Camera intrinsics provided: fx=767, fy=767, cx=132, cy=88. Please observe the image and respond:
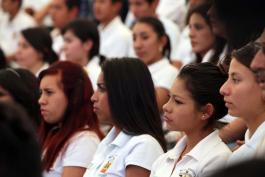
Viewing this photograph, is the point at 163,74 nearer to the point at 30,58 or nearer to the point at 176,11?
the point at 30,58

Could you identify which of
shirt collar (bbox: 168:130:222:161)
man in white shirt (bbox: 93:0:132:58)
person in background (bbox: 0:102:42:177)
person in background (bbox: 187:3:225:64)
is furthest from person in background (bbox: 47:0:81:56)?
person in background (bbox: 0:102:42:177)

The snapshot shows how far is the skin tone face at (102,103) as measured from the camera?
3.37m

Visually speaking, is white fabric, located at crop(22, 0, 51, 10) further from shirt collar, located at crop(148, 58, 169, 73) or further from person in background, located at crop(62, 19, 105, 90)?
shirt collar, located at crop(148, 58, 169, 73)

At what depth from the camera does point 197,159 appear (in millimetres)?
2820

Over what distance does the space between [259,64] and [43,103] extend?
1.53 meters

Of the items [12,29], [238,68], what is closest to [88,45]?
[12,29]

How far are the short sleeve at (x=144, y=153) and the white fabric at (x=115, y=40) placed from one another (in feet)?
9.43

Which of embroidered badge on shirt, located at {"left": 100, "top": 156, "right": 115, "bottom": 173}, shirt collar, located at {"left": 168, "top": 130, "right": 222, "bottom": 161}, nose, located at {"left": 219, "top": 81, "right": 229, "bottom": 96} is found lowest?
embroidered badge on shirt, located at {"left": 100, "top": 156, "right": 115, "bottom": 173}

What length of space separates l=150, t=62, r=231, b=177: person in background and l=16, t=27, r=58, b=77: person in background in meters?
2.98

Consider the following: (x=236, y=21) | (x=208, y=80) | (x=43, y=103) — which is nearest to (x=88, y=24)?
(x=43, y=103)

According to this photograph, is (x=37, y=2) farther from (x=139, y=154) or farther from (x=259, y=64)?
(x=259, y=64)

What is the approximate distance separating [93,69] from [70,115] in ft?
4.87

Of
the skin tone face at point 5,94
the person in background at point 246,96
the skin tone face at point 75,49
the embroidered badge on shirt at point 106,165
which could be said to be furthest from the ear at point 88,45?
the person in background at point 246,96

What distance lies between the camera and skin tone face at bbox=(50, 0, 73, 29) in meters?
7.29
